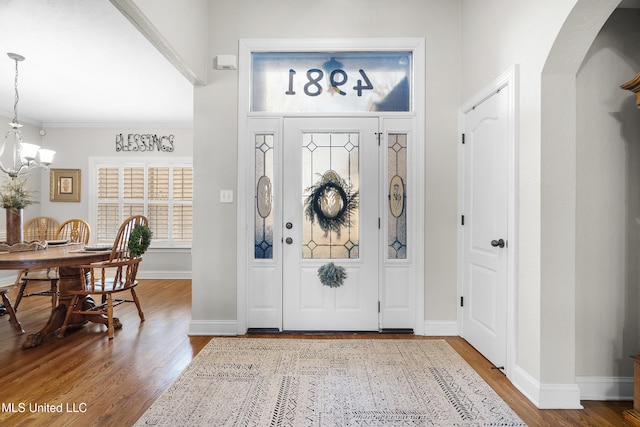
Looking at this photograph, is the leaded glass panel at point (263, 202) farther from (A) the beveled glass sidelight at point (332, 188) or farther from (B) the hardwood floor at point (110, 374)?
(B) the hardwood floor at point (110, 374)

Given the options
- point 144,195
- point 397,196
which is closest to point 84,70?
point 144,195

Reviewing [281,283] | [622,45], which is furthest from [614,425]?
[281,283]

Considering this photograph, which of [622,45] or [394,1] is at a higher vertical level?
[394,1]

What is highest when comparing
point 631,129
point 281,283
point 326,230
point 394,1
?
point 394,1

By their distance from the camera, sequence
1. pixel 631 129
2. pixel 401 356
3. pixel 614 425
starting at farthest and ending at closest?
1. pixel 401 356
2. pixel 631 129
3. pixel 614 425

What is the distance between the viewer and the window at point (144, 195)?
5.98 m

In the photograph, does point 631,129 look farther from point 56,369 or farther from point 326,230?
point 56,369

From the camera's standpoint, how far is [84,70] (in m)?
3.87

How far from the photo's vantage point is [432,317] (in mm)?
3158

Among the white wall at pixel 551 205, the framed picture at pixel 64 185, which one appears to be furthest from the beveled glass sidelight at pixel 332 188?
the framed picture at pixel 64 185

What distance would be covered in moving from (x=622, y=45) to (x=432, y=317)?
7.80 ft

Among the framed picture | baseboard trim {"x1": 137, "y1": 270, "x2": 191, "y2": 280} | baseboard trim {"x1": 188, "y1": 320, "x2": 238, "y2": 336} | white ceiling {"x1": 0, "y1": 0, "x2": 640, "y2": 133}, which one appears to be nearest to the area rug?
baseboard trim {"x1": 188, "y1": 320, "x2": 238, "y2": 336}

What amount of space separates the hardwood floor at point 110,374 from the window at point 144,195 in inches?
95.9

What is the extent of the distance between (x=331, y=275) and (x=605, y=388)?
2.00 metres
